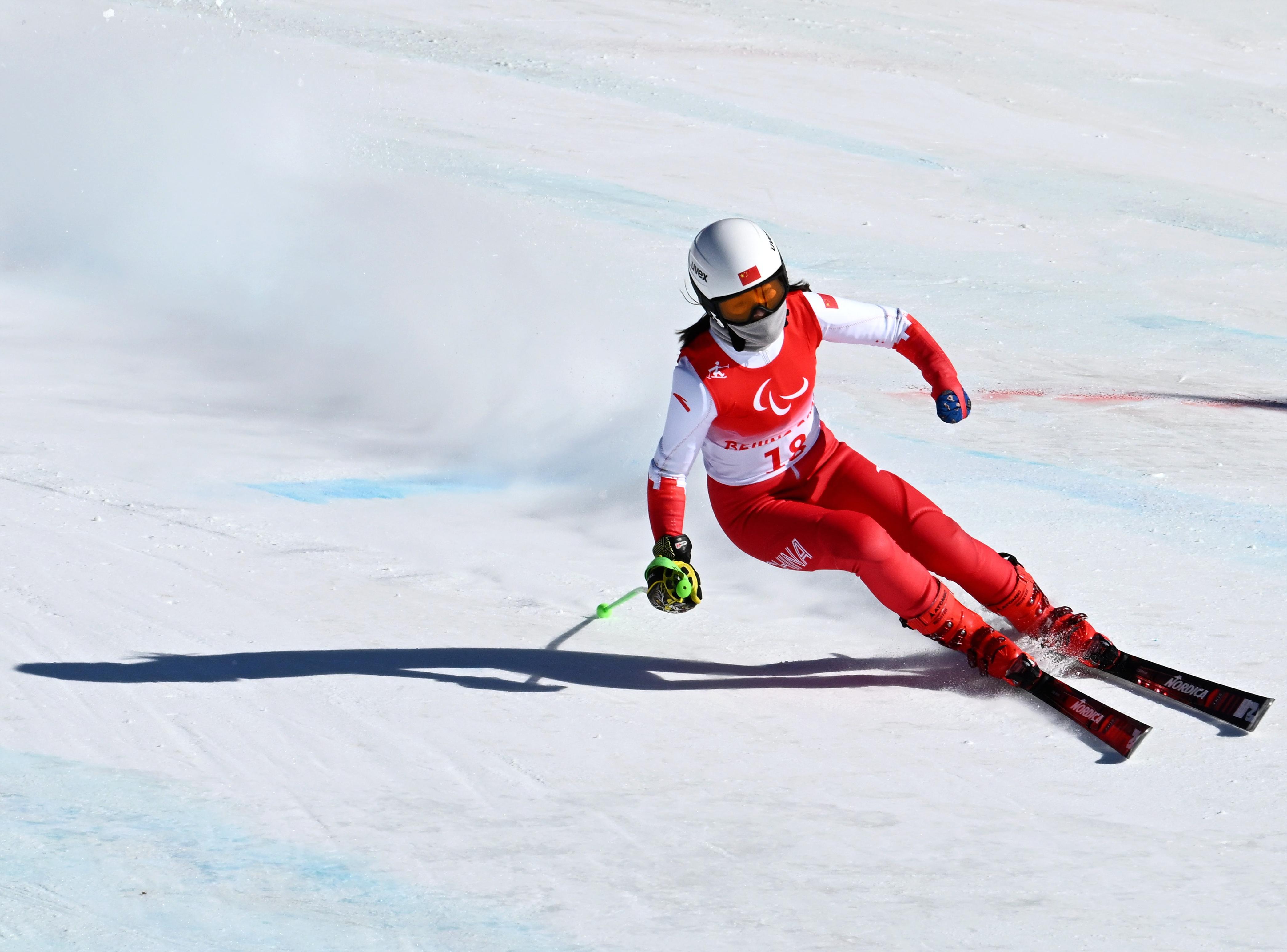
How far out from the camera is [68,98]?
953 centimetres

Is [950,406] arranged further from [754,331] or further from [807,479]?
[754,331]

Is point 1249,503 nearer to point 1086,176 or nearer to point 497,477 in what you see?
point 497,477

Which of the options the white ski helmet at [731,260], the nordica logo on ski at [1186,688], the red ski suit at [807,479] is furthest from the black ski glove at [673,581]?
the nordica logo on ski at [1186,688]

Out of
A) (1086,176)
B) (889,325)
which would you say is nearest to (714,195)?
(1086,176)

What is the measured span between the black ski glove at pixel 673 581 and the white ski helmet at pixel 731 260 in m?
0.64

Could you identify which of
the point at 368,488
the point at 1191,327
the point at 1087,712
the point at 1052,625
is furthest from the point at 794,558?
the point at 1191,327

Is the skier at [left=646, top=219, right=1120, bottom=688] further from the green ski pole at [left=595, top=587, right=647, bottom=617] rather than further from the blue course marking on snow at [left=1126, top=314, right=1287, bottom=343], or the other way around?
the blue course marking on snow at [left=1126, top=314, right=1287, bottom=343]

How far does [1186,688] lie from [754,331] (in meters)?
1.42

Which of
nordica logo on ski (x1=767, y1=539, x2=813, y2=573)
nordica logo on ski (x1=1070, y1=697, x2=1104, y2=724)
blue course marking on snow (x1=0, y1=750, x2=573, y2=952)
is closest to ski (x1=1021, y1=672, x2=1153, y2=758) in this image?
nordica logo on ski (x1=1070, y1=697, x2=1104, y2=724)

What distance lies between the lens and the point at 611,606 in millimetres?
4086

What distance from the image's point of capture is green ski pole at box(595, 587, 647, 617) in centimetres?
402

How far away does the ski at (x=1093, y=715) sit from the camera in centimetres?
327

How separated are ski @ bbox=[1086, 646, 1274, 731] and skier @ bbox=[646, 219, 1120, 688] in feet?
0.12

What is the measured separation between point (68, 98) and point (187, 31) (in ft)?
4.81
